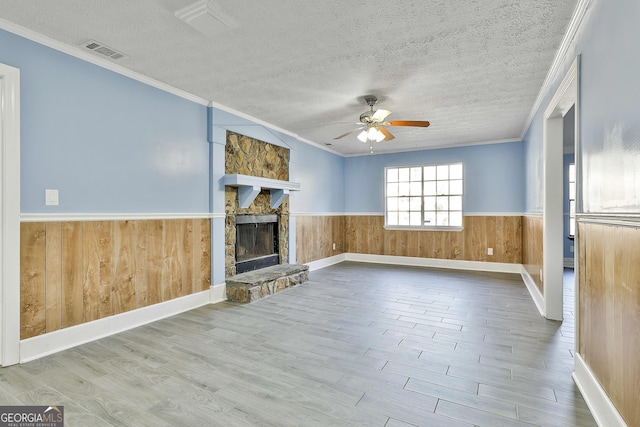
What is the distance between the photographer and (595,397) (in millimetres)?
1812

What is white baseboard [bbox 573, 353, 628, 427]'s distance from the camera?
1.58 meters

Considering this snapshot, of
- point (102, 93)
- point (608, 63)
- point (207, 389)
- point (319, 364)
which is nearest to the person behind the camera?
point (608, 63)

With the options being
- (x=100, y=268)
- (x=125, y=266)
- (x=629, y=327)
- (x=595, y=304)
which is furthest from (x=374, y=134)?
(x=100, y=268)

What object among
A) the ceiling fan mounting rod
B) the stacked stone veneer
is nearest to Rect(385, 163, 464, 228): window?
the stacked stone veneer

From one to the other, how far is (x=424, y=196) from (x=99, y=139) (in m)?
5.78

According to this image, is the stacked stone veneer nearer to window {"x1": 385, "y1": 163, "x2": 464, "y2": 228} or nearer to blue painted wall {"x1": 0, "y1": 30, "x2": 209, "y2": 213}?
blue painted wall {"x1": 0, "y1": 30, "x2": 209, "y2": 213}

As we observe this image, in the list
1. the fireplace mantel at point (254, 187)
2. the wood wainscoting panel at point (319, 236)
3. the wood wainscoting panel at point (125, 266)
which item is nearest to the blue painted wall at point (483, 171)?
the wood wainscoting panel at point (319, 236)

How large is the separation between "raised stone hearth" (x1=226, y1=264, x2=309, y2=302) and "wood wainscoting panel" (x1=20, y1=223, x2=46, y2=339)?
1943 mm

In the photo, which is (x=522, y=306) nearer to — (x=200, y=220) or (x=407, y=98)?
(x=407, y=98)

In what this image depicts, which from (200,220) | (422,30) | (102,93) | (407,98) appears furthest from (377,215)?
(102,93)

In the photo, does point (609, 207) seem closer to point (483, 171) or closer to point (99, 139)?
point (99, 139)

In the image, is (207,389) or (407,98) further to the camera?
(407,98)

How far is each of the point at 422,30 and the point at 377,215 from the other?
5097mm

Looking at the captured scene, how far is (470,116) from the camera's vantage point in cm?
460
